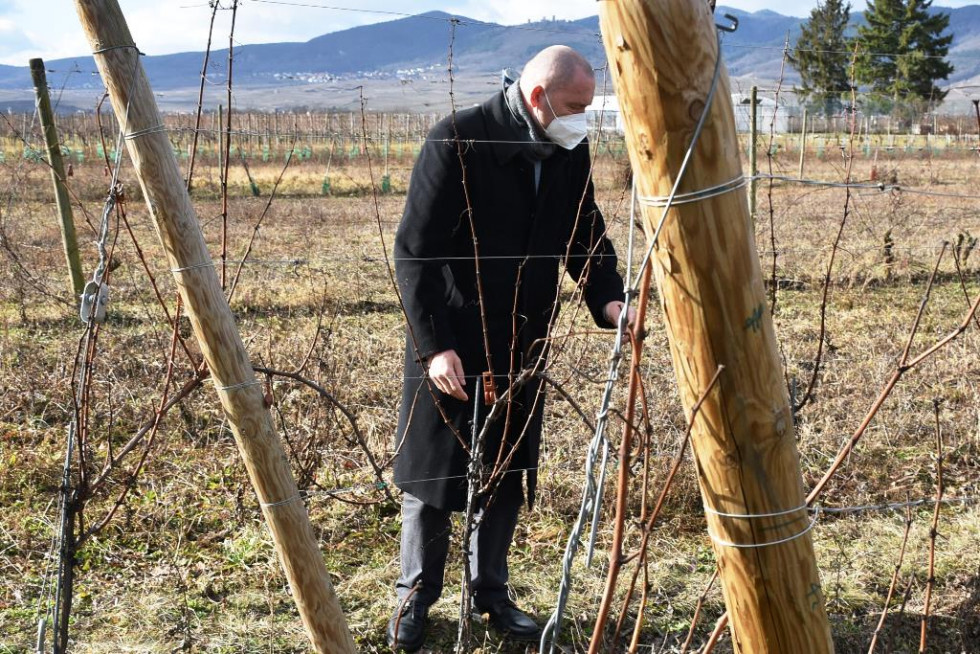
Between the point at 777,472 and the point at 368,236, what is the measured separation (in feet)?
33.5

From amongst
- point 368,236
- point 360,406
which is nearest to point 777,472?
point 360,406

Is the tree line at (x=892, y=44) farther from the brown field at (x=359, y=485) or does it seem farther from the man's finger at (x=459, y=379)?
the man's finger at (x=459, y=379)

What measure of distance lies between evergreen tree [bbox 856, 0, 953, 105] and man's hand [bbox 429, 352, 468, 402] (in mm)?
49043

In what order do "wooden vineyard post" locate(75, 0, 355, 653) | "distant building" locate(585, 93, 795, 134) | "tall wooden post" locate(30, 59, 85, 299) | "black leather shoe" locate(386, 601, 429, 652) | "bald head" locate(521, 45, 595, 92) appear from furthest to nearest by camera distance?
"tall wooden post" locate(30, 59, 85, 299) → "black leather shoe" locate(386, 601, 429, 652) → "distant building" locate(585, 93, 795, 134) → "bald head" locate(521, 45, 595, 92) → "wooden vineyard post" locate(75, 0, 355, 653)

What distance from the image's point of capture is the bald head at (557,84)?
2.34 metres

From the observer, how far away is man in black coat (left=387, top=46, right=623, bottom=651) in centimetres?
246

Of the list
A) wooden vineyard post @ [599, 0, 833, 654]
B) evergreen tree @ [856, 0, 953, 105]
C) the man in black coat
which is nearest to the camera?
wooden vineyard post @ [599, 0, 833, 654]

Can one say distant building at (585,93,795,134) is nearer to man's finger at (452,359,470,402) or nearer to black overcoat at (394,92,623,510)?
black overcoat at (394,92,623,510)

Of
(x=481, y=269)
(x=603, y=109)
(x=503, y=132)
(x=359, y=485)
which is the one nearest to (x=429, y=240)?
(x=481, y=269)

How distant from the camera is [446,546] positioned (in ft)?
9.10

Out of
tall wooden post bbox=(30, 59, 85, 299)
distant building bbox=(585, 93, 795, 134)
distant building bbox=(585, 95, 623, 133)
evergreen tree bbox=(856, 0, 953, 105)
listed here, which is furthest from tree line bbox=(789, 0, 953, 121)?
tall wooden post bbox=(30, 59, 85, 299)

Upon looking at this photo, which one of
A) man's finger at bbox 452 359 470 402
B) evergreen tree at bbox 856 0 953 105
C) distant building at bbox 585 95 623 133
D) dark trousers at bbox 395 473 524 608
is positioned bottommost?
dark trousers at bbox 395 473 524 608

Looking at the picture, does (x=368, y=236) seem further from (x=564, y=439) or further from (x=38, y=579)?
(x=38, y=579)

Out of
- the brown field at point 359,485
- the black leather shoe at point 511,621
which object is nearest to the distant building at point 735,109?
the brown field at point 359,485
